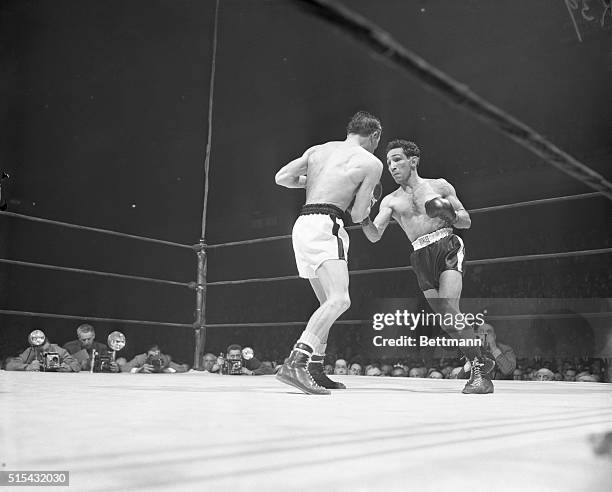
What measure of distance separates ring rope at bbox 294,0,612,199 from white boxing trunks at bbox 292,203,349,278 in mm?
942

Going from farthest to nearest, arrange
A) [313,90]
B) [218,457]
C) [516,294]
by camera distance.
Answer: [313,90]
[516,294]
[218,457]

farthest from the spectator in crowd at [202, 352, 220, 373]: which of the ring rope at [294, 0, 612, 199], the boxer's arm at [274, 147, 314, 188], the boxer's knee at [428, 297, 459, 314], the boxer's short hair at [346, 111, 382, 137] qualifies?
the ring rope at [294, 0, 612, 199]

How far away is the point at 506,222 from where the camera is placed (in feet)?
13.8

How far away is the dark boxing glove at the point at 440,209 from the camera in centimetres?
188

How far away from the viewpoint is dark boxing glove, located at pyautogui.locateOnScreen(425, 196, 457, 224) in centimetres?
188

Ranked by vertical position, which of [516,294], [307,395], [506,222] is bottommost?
[307,395]

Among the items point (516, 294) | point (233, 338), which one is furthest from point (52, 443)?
point (233, 338)

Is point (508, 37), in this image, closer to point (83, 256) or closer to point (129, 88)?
point (129, 88)

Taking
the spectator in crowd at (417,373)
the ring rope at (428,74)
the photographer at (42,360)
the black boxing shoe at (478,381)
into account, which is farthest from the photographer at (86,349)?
the ring rope at (428,74)

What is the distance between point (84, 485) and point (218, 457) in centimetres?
15

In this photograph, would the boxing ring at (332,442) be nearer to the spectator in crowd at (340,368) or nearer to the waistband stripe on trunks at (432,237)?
the waistband stripe on trunks at (432,237)

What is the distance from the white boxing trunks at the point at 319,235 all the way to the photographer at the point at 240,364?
1.39 m

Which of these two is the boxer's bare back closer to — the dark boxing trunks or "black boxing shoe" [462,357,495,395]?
the dark boxing trunks

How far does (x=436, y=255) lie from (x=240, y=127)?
3358 millimetres
